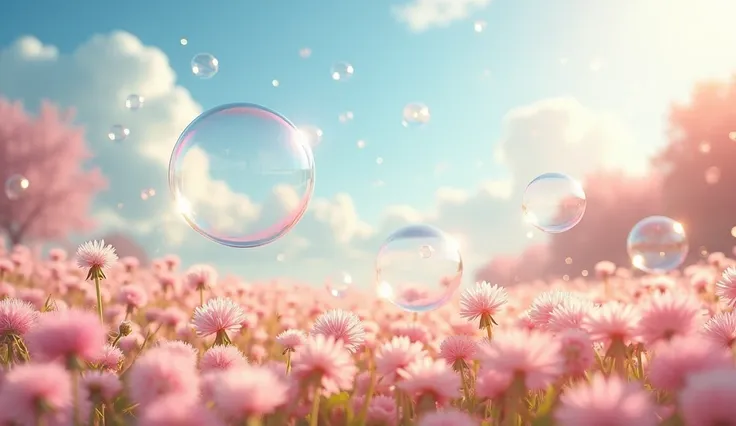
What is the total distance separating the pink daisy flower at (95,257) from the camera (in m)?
2.57

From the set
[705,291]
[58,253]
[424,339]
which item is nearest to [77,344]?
[424,339]

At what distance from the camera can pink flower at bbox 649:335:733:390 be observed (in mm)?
1289

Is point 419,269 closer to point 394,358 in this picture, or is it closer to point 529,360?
point 394,358

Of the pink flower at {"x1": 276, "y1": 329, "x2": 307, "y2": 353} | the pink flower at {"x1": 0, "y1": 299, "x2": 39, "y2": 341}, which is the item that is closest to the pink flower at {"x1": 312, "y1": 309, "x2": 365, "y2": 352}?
the pink flower at {"x1": 276, "y1": 329, "x2": 307, "y2": 353}

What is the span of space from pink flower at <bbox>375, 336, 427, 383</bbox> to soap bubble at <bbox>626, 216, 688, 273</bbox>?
20.5 ft

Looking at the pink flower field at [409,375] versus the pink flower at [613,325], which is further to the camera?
the pink flower at [613,325]

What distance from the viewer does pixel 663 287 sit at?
3963 mm

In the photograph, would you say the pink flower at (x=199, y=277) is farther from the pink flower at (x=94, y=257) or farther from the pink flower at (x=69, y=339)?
the pink flower at (x=69, y=339)

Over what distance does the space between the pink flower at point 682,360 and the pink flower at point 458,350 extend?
0.73 meters

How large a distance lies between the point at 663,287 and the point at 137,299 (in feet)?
10.6

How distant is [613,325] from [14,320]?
6.18 ft

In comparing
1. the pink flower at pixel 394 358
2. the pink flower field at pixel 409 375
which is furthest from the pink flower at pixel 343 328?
the pink flower at pixel 394 358

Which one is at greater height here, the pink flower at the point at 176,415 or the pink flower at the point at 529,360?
the pink flower at the point at 529,360

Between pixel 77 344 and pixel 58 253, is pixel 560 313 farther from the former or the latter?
pixel 58 253
